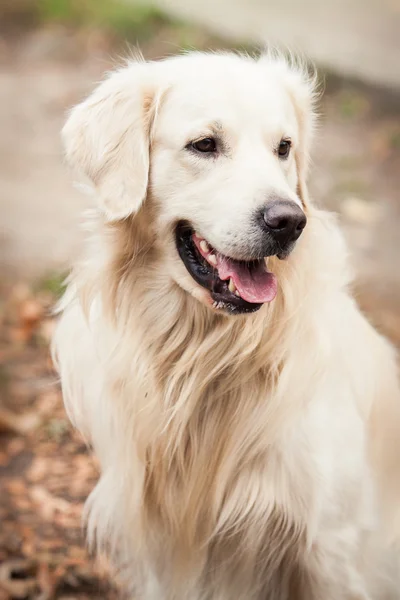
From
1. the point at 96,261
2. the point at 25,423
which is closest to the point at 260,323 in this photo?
the point at 96,261

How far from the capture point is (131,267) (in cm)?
260

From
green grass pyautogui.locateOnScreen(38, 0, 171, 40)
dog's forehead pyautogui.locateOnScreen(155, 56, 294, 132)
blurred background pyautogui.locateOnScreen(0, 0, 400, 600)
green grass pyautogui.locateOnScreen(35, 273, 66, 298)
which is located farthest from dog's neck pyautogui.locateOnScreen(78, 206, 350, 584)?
green grass pyautogui.locateOnScreen(38, 0, 171, 40)

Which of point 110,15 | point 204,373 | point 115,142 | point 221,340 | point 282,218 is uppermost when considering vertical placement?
point 282,218

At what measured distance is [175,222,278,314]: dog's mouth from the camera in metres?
2.39

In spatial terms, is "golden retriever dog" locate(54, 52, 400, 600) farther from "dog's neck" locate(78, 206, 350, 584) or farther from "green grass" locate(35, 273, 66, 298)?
"green grass" locate(35, 273, 66, 298)

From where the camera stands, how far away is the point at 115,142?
2.46 metres

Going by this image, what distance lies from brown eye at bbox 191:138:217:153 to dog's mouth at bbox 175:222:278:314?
0.73 ft

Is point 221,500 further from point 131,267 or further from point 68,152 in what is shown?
point 68,152

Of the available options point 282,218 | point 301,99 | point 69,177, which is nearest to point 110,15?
point 69,177

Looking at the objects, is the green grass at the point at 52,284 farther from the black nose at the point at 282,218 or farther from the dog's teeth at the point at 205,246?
the black nose at the point at 282,218

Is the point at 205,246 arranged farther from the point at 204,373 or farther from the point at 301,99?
the point at 301,99

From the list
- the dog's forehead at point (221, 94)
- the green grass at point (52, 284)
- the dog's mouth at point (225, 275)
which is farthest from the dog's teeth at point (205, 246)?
the green grass at point (52, 284)

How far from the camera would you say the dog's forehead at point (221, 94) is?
243 centimetres

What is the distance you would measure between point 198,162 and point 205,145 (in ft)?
0.17
